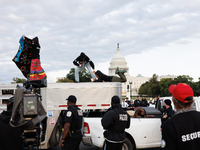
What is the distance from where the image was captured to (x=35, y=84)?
4098 mm

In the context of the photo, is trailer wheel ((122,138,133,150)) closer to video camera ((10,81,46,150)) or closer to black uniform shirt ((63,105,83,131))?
black uniform shirt ((63,105,83,131))

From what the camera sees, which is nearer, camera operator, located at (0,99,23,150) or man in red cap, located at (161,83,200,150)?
man in red cap, located at (161,83,200,150)

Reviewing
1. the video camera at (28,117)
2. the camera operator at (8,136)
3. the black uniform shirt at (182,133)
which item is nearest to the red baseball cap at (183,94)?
the black uniform shirt at (182,133)

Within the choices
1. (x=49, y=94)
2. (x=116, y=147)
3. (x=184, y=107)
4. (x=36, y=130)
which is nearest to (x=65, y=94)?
(x=49, y=94)

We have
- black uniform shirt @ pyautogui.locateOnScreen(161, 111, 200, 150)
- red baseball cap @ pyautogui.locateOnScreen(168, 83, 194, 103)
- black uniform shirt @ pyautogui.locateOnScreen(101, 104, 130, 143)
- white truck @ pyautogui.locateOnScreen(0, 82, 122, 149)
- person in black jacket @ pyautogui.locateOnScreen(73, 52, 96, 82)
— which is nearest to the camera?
black uniform shirt @ pyautogui.locateOnScreen(161, 111, 200, 150)

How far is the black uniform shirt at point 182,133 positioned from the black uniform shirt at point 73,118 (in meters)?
2.98

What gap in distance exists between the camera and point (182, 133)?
7.73ft

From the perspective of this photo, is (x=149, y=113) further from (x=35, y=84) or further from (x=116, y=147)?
(x=35, y=84)

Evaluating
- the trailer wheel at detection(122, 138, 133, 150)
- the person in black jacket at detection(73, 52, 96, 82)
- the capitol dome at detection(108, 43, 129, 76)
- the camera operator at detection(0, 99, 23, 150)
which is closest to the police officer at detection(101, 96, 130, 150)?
the trailer wheel at detection(122, 138, 133, 150)

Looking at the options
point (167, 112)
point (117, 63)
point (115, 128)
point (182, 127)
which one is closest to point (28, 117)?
point (182, 127)

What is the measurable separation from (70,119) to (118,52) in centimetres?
14112

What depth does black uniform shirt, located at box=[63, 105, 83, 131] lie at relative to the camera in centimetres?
506

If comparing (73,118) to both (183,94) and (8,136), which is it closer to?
(8,136)

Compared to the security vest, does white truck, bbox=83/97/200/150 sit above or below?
below
